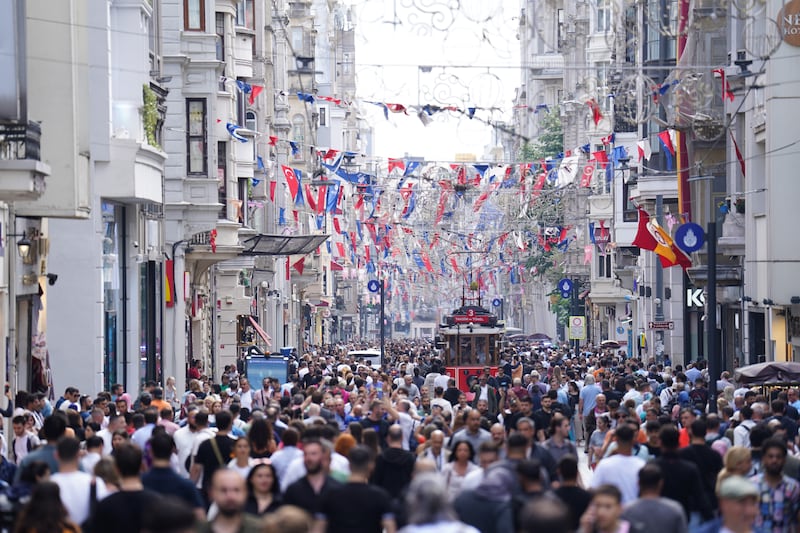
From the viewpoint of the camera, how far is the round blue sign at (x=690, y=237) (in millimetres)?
31969

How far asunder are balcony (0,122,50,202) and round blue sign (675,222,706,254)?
13.8 metres

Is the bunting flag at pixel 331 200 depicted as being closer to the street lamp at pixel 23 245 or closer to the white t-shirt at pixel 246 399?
the white t-shirt at pixel 246 399

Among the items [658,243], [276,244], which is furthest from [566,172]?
[658,243]

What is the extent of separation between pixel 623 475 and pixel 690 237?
2022 cm

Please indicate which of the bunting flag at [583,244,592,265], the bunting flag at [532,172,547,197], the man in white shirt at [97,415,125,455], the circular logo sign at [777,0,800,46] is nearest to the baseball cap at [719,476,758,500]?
the man in white shirt at [97,415,125,455]

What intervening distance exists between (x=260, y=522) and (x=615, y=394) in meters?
17.1

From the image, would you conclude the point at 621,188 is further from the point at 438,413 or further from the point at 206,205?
the point at 438,413

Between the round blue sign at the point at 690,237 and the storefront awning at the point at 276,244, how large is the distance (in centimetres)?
1428

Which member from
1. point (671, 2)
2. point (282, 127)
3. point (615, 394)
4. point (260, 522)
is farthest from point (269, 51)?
point (260, 522)

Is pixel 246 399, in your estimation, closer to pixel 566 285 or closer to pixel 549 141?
pixel 566 285

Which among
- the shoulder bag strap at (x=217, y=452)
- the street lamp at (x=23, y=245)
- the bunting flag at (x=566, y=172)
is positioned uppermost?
the bunting flag at (x=566, y=172)

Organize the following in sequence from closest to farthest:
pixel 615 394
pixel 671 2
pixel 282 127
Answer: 1. pixel 615 394
2. pixel 671 2
3. pixel 282 127

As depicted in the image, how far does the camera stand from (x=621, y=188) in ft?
199

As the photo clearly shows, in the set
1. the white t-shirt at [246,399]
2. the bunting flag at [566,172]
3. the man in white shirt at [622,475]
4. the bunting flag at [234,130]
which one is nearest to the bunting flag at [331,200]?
the bunting flag at [566,172]
